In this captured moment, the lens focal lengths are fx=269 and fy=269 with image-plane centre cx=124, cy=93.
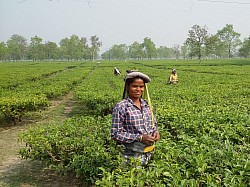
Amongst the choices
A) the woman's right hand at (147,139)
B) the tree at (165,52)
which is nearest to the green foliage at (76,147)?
the woman's right hand at (147,139)

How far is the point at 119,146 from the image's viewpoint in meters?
3.47

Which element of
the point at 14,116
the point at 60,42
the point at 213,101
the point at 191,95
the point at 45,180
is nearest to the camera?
the point at 45,180

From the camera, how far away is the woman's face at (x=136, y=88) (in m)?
3.37

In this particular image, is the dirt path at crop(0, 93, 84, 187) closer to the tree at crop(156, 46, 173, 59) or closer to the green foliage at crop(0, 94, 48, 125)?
the green foliage at crop(0, 94, 48, 125)

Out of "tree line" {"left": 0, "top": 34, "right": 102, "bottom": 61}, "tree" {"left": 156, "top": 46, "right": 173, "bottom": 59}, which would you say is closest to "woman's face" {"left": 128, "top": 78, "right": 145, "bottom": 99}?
"tree line" {"left": 0, "top": 34, "right": 102, "bottom": 61}

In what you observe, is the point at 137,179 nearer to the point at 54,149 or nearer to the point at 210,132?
the point at 210,132

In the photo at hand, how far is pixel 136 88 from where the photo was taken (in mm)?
3371

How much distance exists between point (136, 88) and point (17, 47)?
120 m

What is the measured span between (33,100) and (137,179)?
748 centimetres

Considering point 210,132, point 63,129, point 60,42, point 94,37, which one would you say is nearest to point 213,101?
point 210,132

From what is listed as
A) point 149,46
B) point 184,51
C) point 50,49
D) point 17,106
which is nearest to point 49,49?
point 50,49

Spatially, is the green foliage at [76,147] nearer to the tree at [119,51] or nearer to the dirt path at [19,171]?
the dirt path at [19,171]

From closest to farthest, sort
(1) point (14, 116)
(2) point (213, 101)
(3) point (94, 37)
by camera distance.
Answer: (2) point (213, 101) < (1) point (14, 116) < (3) point (94, 37)

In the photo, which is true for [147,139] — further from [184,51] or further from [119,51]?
[119,51]
